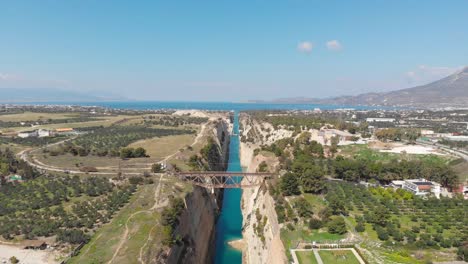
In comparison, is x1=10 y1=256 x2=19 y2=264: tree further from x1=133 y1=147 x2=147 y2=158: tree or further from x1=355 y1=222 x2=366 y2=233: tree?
x1=133 y1=147 x2=147 y2=158: tree

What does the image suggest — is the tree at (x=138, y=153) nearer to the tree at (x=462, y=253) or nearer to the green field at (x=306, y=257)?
the green field at (x=306, y=257)

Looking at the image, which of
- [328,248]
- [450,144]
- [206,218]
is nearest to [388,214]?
[328,248]

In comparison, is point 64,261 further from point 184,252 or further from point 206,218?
point 206,218

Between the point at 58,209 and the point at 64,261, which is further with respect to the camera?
the point at 58,209

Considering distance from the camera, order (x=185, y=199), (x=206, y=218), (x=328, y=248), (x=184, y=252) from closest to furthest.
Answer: (x=328, y=248) < (x=184, y=252) < (x=185, y=199) < (x=206, y=218)

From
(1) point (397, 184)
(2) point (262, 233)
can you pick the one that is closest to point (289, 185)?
(2) point (262, 233)

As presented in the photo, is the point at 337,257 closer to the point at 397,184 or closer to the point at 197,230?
the point at 197,230
